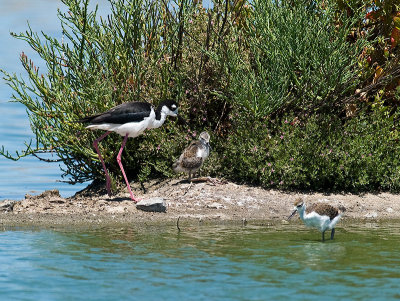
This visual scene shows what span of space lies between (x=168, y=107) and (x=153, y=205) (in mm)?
2329

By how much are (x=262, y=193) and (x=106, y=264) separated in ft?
18.3

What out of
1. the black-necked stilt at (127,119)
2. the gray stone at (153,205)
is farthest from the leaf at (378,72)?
the gray stone at (153,205)

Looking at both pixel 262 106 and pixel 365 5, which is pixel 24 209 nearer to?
pixel 262 106

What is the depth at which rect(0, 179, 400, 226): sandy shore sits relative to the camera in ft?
37.3

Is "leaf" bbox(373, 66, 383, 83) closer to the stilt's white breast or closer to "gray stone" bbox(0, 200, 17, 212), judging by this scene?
the stilt's white breast

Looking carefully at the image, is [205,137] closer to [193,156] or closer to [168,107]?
[193,156]

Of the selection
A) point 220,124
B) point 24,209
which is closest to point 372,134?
point 220,124

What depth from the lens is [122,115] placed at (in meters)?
12.1

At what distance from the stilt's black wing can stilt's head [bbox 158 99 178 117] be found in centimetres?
63

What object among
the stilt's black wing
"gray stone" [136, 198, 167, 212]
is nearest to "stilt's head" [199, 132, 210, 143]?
the stilt's black wing

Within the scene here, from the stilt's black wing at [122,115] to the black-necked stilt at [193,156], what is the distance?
1216mm

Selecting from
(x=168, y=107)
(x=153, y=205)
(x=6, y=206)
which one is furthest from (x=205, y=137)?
(x=6, y=206)

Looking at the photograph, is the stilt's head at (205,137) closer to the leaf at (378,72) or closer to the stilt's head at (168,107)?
the stilt's head at (168,107)

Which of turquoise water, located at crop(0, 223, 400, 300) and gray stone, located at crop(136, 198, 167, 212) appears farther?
gray stone, located at crop(136, 198, 167, 212)
